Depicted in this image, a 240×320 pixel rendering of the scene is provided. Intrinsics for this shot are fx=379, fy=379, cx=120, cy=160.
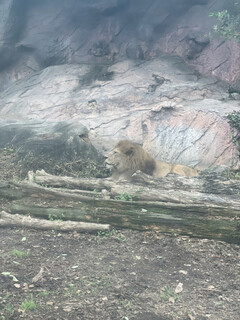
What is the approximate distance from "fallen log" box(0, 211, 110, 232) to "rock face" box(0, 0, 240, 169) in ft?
15.9

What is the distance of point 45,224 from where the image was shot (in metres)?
5.73

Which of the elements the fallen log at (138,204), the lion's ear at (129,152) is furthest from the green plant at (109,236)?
the lion's ear at (129,152)

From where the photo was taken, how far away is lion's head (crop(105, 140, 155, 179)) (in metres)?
9.03

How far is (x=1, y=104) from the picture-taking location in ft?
49.1

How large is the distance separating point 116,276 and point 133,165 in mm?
4980

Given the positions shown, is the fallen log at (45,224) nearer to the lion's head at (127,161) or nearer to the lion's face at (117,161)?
the lion's head at (127,161)

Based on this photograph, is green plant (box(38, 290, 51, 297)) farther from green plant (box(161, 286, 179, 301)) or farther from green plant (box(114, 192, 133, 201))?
green plant (box(114, 192, 133, 201))

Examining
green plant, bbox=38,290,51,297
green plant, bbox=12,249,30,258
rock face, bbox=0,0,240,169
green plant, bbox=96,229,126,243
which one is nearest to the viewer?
green plant, bbox=38,290,51,297

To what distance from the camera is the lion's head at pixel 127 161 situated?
903 centimetres

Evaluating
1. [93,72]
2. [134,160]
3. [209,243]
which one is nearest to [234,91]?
[134,160]

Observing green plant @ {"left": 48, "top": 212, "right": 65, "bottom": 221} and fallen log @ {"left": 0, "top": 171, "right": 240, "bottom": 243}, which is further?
green plant @ {"left": 48, "top": 212, "right": 65, "bottom": 221}

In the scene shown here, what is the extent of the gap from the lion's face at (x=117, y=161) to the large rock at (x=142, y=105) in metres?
1.96

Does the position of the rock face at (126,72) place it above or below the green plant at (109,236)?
above

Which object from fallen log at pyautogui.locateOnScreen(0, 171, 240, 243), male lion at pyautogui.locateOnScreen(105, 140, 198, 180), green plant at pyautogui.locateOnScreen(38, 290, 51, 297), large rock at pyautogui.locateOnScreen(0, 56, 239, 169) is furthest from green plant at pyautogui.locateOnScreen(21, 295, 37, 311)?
large rock at pyautogui.locateOnScreen(0, 56, 239, 169)
